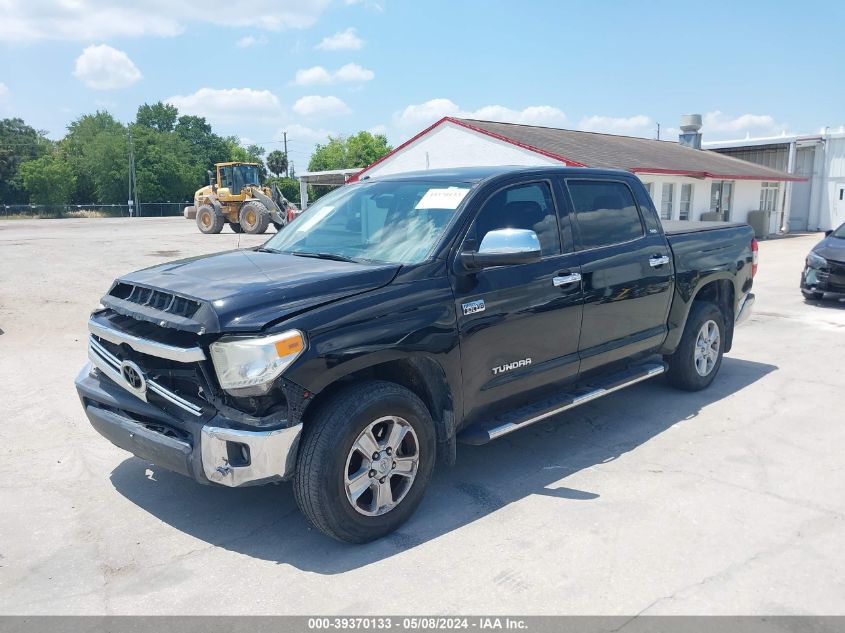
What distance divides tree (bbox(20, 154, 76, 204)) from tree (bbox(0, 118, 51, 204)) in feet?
7.35

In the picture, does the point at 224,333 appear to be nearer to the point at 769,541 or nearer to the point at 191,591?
the point at 191,591

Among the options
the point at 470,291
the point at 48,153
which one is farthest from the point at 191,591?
the point at 48,153

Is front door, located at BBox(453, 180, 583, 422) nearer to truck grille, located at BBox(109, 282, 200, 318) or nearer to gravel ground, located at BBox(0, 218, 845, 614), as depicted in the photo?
gravel ground, located at BBox(0, 218, 845, 614)

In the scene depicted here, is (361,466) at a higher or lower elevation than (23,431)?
higher

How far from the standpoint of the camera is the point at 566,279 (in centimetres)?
455

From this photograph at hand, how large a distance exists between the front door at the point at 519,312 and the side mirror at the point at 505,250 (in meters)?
0.15

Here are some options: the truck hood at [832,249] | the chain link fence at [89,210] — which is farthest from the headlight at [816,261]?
the chain link fence at [89,210]

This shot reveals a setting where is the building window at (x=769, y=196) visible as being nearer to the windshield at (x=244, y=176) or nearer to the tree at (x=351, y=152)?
the windshield at (x=244, y=176)

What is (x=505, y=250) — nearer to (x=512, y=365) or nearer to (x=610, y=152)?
(x=512, y=365)

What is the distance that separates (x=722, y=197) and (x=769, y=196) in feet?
18.3

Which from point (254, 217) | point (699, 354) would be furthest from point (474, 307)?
point (254, 217)

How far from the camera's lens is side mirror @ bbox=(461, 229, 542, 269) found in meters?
3.82

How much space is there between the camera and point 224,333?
3248 millimetres
